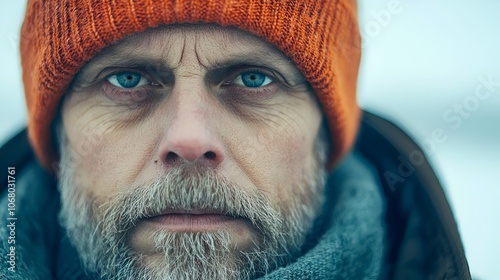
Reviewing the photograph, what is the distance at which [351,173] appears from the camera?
1426mm

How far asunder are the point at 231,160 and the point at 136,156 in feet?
0.70

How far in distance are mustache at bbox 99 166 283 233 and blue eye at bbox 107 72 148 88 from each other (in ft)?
0.83

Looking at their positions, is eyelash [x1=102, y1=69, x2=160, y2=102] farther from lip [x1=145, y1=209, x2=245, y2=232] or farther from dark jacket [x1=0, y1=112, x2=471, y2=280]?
dark jacket [x1=0, y1=112, x2=471, y2=280]

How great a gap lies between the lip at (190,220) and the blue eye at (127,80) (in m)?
0.32

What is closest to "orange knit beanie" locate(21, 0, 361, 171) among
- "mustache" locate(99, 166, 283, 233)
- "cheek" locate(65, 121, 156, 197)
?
"cheek" locate(65, 121, 156, 197)

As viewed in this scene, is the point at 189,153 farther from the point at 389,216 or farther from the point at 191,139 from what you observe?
the point at 389,216

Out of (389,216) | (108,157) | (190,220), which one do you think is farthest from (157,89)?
(389,216)

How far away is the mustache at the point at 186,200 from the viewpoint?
1.02m

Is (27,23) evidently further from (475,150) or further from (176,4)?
(475,150)

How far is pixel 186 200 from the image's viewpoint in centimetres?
103

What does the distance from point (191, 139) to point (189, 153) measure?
29mm

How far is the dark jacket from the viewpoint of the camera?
3.80ft

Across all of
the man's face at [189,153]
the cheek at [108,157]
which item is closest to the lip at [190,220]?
the man's face at [189,153]

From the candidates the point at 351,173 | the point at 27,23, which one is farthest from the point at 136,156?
the point at 351,173
